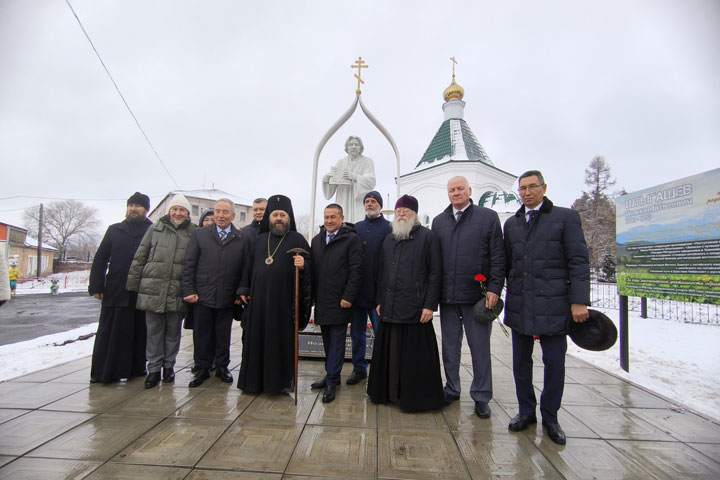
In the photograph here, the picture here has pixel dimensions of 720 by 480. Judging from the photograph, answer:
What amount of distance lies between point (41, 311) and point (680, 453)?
17.2m

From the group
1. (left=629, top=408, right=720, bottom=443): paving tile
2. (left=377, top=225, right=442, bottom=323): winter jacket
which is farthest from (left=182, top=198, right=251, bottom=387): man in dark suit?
(left=629, top=408, right=720, bottom=443): paving tile

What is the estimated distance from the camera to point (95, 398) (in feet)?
10.7

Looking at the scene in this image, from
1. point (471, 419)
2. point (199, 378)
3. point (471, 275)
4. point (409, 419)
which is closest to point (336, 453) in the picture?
point (409, 419)

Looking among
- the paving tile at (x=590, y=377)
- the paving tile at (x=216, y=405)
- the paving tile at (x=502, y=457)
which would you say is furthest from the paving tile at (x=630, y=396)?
the paving tile at (x=216, y=405)

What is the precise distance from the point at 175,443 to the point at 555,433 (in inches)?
113

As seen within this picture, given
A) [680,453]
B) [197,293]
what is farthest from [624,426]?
[197,293]

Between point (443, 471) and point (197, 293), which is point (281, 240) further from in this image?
point (443, 471)

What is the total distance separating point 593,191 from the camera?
32938mm

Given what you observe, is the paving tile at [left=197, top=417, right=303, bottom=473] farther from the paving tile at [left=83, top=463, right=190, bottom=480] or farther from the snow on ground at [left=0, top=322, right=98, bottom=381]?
the snow on ground at [left=0, top=322, right=98, bottom=381]

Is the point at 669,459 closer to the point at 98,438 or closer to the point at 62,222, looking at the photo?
the point at 98,438

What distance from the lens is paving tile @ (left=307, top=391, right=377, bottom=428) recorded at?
2.82 metres

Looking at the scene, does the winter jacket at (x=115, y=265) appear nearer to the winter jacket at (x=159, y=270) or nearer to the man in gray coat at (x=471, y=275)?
the winter jacket at (x=159, y=270)

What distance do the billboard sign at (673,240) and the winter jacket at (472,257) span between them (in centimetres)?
281

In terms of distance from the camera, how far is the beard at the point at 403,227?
10.8ft
